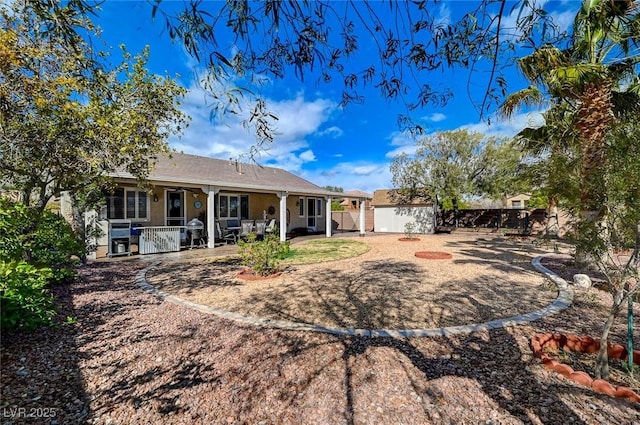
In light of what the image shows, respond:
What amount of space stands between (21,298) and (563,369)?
237 inches

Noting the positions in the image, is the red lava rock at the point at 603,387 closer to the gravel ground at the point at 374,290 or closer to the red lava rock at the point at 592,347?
the red lava rock at the point at 592,347

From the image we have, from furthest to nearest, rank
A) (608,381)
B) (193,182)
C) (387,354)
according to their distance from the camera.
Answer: (193,182) → (387,354) → (608,381)

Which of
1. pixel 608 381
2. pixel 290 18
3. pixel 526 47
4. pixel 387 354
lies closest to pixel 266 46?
pixel 290 18

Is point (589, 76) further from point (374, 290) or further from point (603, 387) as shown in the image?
point (603, 387)

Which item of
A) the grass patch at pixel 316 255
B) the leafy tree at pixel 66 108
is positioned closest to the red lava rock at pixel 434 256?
the grass patch at pixel 316 255

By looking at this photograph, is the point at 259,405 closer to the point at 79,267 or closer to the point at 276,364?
the point at 276,364

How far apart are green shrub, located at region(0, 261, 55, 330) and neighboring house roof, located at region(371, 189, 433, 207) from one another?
839 inches

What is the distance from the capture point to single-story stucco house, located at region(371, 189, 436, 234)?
21473 mm

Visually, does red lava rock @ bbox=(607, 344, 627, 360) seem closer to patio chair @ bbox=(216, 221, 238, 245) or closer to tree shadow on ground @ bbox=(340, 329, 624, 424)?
tree shadow on ground @ bbox=(340, 329, 624, 424)

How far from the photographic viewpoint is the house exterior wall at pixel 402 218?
2144 cm

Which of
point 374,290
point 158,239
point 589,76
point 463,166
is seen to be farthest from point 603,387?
point 463,166

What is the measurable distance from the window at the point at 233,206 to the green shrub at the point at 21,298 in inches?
460

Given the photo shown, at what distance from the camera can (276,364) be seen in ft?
10.5

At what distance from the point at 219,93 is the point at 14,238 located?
431 centimetres
